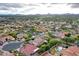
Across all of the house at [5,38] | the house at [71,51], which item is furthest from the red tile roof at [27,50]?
the house at [71,51]

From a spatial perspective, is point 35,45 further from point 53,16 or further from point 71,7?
point 71,7

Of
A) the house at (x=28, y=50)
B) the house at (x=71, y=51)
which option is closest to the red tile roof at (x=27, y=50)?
the house at (x=28, y=50)

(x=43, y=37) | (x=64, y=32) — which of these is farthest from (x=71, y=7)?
(x=43, y=37)

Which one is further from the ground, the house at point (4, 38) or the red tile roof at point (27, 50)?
the house at point (4, 38)

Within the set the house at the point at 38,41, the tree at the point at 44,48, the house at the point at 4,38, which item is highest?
the house at the point at 4,38

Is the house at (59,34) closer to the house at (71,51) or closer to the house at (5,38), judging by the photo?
the house at (71,51)

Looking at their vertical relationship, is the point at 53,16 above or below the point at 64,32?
above

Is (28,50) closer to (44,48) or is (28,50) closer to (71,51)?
(44,48)

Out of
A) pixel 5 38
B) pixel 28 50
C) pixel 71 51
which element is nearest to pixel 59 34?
pixel 71 51

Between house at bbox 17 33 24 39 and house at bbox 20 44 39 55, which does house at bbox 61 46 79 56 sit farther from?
house at bbox 17 33 24 39

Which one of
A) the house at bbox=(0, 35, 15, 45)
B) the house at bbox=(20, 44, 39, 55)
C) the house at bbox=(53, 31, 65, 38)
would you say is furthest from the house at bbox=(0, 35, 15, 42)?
the house at bbox=(53, 31, 65, 38)

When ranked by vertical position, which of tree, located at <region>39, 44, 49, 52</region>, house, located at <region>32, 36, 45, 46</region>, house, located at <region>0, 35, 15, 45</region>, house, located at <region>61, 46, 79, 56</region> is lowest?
house, located at <region>61, 46, 79, 56</region>
